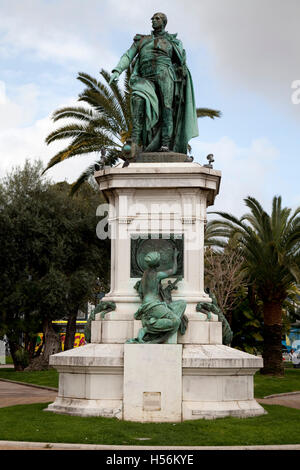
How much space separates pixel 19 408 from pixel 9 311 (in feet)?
53.8

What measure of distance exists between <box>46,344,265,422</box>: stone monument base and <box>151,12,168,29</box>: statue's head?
624 cm

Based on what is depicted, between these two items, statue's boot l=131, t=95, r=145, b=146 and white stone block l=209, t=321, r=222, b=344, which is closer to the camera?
white stone block l=209, t=321, r=222, b=344

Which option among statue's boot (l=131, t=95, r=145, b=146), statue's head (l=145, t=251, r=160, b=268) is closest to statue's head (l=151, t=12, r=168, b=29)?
statue's boot (l=131, t=95, r=145, b=146)

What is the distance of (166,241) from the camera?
11.0 meters

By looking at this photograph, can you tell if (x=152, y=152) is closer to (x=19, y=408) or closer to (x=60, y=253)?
(x=19, y=408)

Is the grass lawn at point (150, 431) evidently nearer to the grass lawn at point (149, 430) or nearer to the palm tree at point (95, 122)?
the grass lawn at point (149, 430)

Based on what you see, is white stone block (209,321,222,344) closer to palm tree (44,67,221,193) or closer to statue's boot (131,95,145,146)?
statue's boot (131,95,145,146)

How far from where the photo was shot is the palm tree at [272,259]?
24.9 m

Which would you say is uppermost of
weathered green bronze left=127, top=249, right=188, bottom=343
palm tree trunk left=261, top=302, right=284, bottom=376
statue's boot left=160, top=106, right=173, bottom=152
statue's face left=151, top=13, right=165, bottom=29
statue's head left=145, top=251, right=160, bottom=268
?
statue's face left=151, top=13, right=165, bottom=29

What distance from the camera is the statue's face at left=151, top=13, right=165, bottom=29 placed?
12.5 metres

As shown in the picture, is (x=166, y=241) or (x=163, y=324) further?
(x=166, y=241)

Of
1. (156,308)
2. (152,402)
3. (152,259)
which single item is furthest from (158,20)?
(152,402)

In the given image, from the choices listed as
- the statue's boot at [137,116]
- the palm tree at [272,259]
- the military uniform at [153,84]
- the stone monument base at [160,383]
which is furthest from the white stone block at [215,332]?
the palm tree at [272,259]
